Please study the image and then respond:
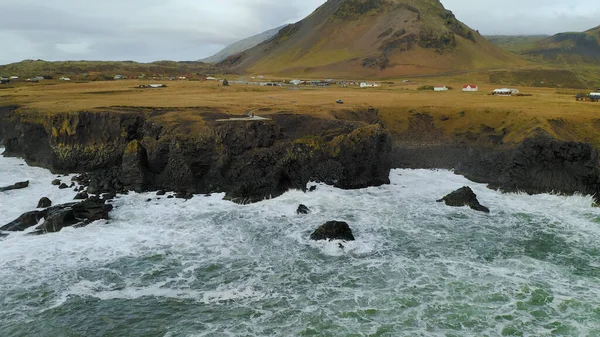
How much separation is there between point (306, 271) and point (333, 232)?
4346 mm

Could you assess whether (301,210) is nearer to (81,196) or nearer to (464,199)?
(464,199)

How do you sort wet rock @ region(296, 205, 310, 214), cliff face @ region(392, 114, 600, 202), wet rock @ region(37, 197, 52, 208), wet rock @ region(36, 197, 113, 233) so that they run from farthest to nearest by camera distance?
cliff face @ region(392, 114, 600, 202), wet rock @ region(37, 197, 52, 208), wet rock @ region(296, 205, 310, 214), wet rock @ region(36, 197, 113, 233)

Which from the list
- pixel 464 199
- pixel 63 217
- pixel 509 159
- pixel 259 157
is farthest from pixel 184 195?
pixel 509 159

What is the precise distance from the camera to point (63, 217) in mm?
28719

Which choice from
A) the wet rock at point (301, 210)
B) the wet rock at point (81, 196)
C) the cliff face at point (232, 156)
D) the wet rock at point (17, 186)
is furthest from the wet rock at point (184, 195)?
the wet rock at point (17, 186)

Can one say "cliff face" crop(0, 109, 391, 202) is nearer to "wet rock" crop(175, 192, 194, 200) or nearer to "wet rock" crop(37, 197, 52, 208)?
"wet rock" crop(175, 192, 194, 200)

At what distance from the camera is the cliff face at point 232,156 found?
→ 3697cm

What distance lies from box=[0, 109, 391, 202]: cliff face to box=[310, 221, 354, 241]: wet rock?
30.1ft

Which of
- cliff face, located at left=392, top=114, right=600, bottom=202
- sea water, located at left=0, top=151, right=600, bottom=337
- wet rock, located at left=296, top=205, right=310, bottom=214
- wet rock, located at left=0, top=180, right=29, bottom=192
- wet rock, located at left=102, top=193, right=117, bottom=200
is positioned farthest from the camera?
wet rock, located at left=0, top=180, right=29, bottom=192

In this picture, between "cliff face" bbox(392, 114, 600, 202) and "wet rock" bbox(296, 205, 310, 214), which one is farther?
"cliff face" bbox(392, 114, 600, 202)

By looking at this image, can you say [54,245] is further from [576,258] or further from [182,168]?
[576,258]

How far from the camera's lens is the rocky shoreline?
118 ft

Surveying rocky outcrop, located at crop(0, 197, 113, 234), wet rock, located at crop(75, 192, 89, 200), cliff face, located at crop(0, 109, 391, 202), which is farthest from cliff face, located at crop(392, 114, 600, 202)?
wet rock, located at crop(75, 192, 89, 200)

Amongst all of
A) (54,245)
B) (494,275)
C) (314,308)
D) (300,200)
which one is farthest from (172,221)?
(494,275)
